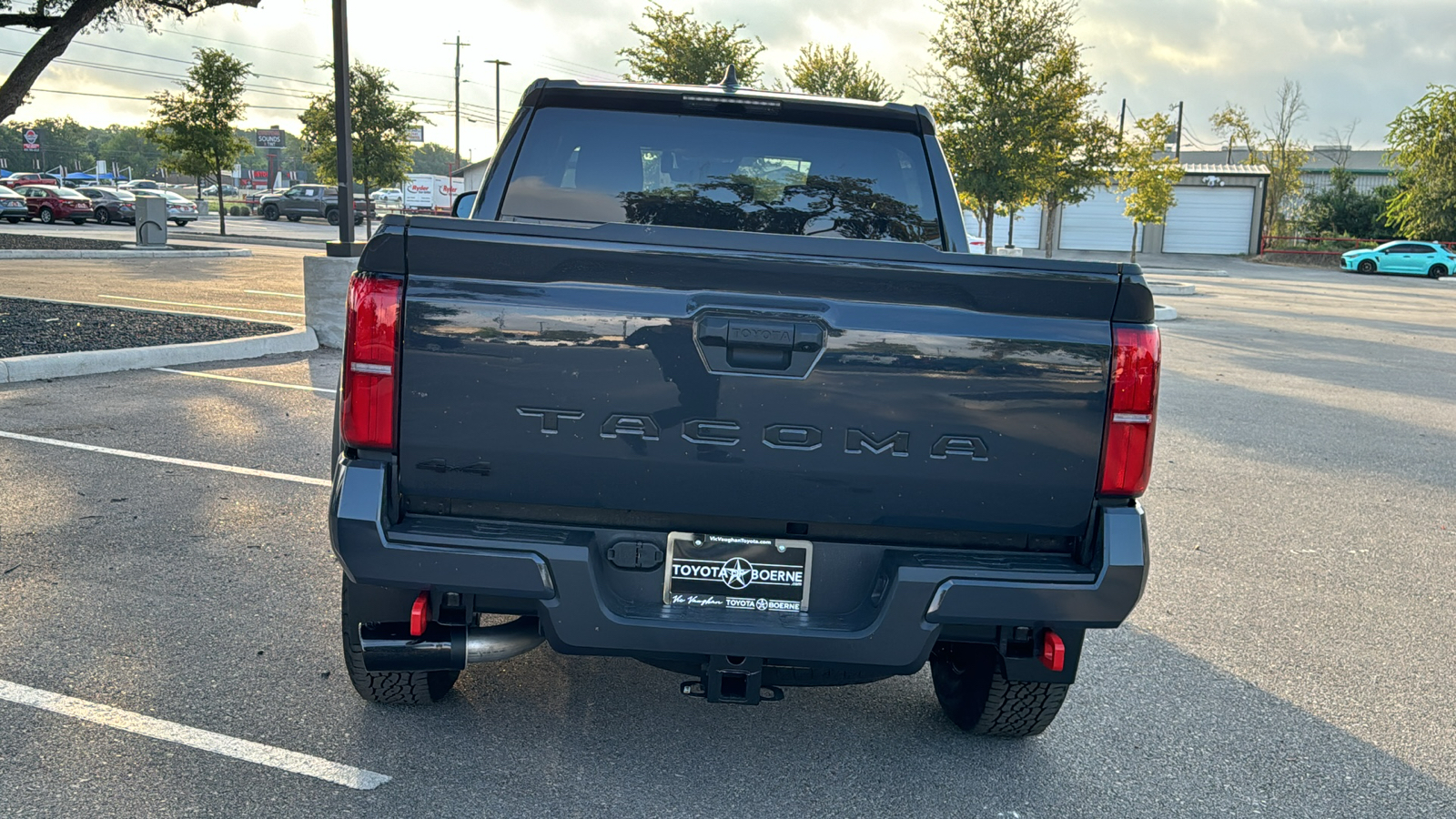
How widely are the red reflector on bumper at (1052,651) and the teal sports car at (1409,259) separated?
46.5 meters

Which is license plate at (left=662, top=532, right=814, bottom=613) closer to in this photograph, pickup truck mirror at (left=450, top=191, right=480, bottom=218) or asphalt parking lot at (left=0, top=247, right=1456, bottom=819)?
asphalt parking lot at (left=0, top=247, right=1456, bottom=819)

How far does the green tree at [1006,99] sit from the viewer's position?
24.6m

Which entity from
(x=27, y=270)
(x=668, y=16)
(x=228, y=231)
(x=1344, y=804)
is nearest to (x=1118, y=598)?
(x=1344, y=804)

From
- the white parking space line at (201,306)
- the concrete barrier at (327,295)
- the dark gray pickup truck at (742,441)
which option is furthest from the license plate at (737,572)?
the white parking space line at (201,306)

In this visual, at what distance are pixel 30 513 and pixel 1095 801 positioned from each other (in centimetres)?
509

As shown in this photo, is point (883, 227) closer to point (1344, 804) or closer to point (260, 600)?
point (1344, 804)

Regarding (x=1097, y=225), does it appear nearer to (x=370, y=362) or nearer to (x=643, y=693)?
(x=643, y=693)

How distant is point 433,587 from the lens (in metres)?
2.77

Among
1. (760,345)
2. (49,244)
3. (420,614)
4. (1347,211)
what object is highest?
(1347,211)

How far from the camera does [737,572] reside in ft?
9.35

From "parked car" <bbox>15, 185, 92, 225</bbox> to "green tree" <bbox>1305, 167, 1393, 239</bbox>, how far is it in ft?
177

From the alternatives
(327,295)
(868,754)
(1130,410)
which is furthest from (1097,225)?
(1130,410)

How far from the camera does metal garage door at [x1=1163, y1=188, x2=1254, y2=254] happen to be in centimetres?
5612

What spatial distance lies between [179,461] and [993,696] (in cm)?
524
